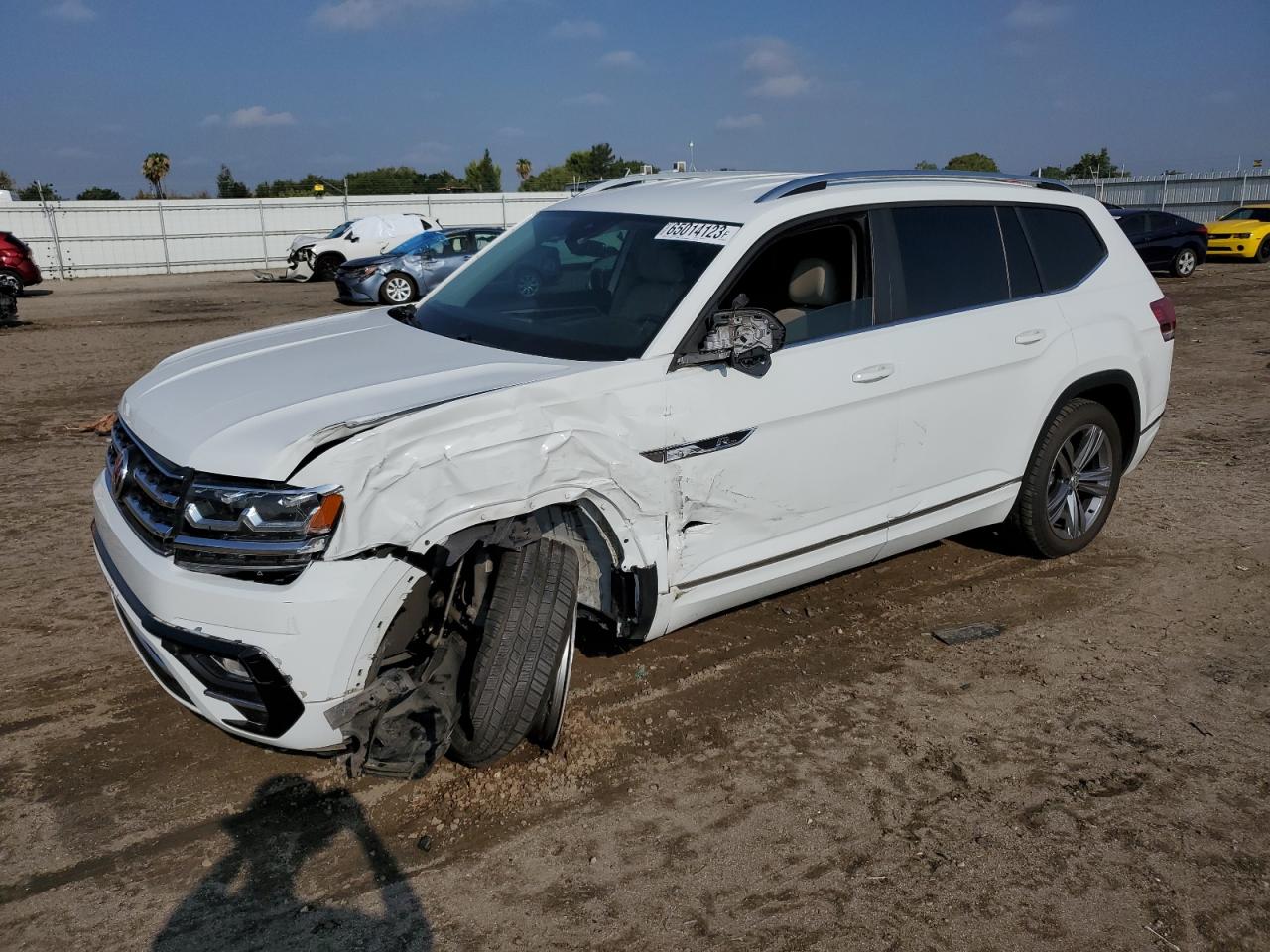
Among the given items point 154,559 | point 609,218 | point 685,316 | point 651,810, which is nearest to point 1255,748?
point 651,810

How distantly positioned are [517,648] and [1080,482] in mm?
3440

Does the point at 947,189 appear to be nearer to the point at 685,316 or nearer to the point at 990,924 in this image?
the point at 685,316

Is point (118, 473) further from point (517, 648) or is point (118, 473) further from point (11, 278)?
point (11, 278)

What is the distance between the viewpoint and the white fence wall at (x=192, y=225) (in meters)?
31.0

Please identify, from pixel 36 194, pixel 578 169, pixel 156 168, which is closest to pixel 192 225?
pixel 36 194

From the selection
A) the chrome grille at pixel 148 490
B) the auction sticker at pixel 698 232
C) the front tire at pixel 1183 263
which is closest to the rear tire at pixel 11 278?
the chrome grille at pixel 148 490

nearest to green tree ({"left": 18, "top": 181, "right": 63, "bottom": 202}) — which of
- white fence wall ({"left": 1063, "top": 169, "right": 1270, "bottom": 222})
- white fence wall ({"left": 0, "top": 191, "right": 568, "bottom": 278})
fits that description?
white fence wall ({"left": 0, "top": 191, "right": 568, "bottom": 278})

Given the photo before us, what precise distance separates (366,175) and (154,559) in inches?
1976

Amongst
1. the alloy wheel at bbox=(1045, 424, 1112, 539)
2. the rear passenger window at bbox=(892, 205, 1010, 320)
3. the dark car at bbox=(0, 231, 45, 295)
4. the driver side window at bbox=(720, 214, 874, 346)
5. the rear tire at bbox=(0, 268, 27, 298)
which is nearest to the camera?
the driver side window at bbox=(720, 214, 874, 346)

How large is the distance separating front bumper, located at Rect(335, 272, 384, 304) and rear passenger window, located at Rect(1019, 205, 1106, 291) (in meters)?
15.3

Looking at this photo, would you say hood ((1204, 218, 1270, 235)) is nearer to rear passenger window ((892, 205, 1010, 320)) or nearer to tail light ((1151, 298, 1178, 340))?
tail light ((1151, 298, 1178, 340))

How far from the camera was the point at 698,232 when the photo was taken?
4.09 meters

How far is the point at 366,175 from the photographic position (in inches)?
1955

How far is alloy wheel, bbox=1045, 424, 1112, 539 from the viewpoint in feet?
17.1
